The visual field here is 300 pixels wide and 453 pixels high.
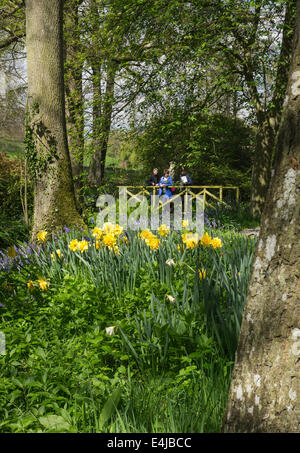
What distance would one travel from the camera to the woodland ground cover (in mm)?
1691

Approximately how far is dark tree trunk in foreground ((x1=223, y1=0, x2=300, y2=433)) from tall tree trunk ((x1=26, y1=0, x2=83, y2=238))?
4798 millimetres

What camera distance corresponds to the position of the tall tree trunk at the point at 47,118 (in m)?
5.93

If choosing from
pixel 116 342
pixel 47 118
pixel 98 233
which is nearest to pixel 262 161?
pixel 47 118

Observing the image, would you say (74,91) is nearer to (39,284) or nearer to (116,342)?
(39,284)

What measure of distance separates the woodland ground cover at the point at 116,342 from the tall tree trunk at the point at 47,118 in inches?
86.7

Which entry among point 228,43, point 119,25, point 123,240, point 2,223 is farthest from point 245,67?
point 123,240

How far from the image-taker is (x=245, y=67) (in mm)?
9273

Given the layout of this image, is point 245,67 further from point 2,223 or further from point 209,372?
point 209,372

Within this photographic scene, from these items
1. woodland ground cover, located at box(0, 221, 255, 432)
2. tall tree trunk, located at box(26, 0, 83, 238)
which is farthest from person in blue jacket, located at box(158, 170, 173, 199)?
woodland ground cover, located at box(0, 221, 255, 432)

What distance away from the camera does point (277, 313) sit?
1317mm

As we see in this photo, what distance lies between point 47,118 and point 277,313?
5.44 meters

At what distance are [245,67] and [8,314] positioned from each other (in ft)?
27.5

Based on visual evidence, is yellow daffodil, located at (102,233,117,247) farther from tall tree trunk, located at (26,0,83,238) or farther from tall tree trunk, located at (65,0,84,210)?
tall tree trunk, located at (65,0,84,210)

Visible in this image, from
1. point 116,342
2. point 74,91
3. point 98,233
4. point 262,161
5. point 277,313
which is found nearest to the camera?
point 277,313
